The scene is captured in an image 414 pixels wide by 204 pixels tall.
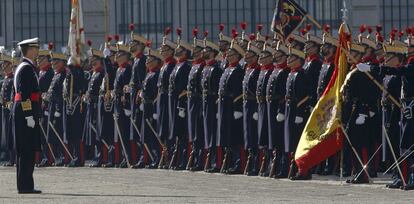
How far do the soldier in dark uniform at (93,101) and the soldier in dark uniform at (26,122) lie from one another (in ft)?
19.8

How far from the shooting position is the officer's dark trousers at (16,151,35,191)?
20.2m

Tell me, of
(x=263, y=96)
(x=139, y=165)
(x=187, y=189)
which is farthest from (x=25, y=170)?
(x=139, y=165)

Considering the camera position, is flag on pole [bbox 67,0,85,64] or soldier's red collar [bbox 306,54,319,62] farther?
flag on pole [bbox 67,0,85,64]

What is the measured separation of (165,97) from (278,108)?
281 cm

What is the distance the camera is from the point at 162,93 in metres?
25.0

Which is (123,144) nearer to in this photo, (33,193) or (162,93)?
(162,93)

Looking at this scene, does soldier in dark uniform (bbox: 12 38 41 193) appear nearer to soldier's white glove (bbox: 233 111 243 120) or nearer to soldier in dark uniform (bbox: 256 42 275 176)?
soldier in dark uniform (bbox: 256 42 275 176)

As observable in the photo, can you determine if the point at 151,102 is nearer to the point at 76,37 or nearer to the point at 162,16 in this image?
the point at 76,37

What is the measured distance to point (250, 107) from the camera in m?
23.2

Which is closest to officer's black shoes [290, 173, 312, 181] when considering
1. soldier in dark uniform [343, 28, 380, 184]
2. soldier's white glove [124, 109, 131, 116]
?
soldier in dark uniform [343, 28, 380, 184]

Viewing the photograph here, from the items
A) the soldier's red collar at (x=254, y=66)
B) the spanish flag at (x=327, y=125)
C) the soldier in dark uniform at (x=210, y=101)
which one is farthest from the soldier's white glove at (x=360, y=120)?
the soldier in dark uniform at (x=210, y=101)

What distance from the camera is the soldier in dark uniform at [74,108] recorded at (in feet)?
88.2

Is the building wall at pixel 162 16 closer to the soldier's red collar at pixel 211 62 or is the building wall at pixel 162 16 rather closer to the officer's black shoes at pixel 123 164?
the officer's black shoes at pixel 123 164

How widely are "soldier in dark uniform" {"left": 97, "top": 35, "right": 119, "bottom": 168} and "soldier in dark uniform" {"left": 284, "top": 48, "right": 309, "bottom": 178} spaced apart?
4.54 metres
